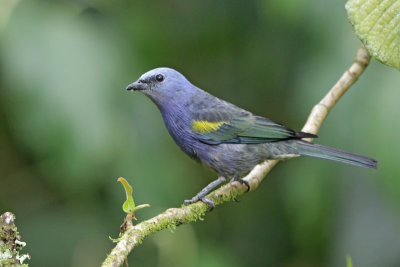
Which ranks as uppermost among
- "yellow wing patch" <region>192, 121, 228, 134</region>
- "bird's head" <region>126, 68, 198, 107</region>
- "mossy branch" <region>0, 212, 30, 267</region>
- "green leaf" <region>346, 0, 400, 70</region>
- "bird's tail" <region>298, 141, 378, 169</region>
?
"green leaf" <region>346, 0, 400, 70</region>

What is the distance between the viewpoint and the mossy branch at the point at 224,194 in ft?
7.94

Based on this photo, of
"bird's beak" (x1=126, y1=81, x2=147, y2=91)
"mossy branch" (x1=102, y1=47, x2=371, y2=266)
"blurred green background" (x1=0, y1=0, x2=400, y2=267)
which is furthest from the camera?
"blurred green background" (x1=0, y1=0, x2=400, y2=267)

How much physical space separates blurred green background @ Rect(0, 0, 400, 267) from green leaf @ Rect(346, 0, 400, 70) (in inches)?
62.9

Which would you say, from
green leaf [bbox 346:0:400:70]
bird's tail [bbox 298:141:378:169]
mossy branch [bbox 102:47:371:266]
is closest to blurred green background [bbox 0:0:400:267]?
bird's tail [bbox 298:141:378:169]

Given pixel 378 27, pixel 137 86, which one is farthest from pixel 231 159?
pixel 378 27

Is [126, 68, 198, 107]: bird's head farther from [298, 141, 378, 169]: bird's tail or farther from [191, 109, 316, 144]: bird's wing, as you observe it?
[298, 141, 378, 169]: bird's tail

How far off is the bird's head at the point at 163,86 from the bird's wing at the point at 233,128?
0.20 metres

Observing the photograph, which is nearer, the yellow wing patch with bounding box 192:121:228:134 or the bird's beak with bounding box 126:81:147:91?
the bird's beak with bounding box 126:81:147:91

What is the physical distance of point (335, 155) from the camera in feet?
12.5

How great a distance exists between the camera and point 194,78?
5.76m

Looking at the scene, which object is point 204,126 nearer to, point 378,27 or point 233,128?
point 233,128

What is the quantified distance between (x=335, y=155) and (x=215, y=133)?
881mm

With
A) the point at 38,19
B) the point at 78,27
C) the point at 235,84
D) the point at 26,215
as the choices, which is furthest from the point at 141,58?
the point at 26,215

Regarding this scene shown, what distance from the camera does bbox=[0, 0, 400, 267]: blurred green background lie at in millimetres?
4203
